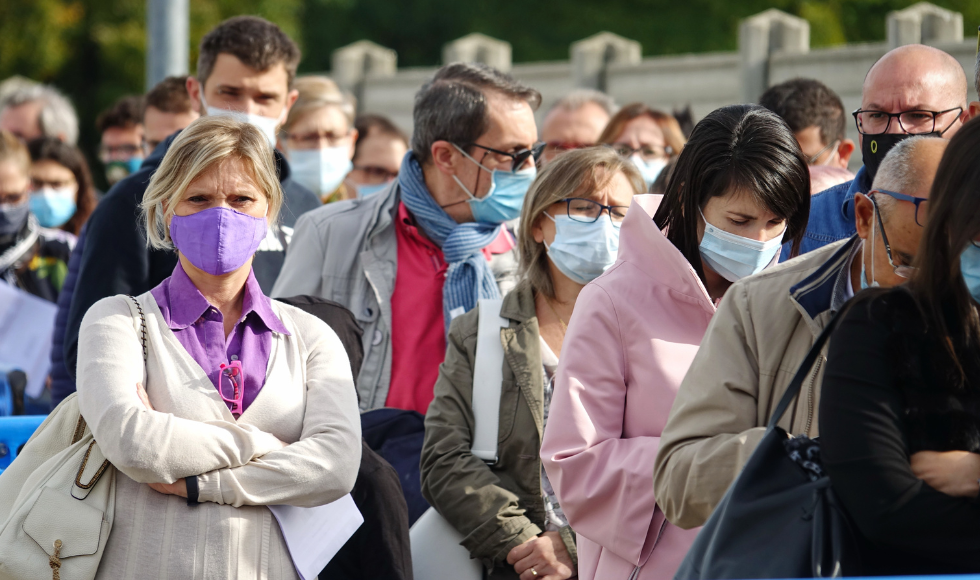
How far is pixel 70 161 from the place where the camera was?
7.76m

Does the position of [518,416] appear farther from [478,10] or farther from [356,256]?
[478,10]

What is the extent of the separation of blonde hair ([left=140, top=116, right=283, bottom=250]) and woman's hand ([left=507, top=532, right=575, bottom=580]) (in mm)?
1271

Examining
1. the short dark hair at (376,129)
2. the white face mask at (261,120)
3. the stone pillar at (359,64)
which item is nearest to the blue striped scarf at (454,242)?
the white face mask at (261,120)

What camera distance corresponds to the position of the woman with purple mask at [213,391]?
9.16ft

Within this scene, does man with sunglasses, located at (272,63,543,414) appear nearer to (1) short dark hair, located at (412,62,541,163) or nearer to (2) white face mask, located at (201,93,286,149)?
(1) short dark hair, located at (412,62,541,163)

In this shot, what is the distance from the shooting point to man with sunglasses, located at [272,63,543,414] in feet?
14.3

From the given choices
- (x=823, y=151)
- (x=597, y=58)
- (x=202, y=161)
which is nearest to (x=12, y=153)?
(x=202, y=161)

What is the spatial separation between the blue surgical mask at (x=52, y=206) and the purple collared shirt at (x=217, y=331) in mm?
4981

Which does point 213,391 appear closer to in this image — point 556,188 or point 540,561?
point 540,561

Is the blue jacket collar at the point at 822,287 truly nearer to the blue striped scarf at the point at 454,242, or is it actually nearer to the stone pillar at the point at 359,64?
the blue striped scarf at the point at 454,242

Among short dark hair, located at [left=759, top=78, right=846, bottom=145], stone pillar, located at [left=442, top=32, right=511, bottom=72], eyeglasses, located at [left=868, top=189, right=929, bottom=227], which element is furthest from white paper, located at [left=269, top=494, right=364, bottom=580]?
stone pillar, located at [left=442, top=32, right=511, bottom=72]

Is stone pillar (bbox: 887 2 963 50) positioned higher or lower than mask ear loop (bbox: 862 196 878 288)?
higher

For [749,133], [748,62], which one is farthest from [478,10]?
[749,133]

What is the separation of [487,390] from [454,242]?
0.94 meters
